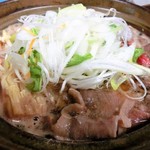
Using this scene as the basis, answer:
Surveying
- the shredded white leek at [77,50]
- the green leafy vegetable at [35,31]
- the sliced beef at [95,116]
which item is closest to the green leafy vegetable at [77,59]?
the shredded white leek at [77,50]

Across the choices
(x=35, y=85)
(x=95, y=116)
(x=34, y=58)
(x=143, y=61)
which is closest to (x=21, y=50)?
(x=34, y=58)

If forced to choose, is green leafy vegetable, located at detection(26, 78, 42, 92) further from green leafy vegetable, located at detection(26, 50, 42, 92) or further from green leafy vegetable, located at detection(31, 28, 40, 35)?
green leafy vegetable, located at detection(31, 28, 40, 35)

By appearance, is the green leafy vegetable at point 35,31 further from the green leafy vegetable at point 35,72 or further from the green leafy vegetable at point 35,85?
the green leafy vegetable at point 35,85

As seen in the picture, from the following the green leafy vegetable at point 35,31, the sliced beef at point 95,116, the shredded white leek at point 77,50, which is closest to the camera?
the sliced beef at point 95,116

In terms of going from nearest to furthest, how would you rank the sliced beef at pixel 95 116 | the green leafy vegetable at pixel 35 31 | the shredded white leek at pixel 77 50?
1. the sliced beef at pixel 95 116
2. the shredded white leek at pixel 77 50
3. the green leafy vegetable at pixel 35 31

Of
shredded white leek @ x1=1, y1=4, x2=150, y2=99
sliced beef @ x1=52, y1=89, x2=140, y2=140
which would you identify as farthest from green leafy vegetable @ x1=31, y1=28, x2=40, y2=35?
sliced beef @ x1=52, y1=89, x2=140, y2=140

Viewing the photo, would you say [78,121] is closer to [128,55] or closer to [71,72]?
[71,72]

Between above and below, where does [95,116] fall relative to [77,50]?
below

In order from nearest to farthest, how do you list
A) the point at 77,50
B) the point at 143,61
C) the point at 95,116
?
1. the point at 95,116
2. the point at 77,50
3. the point at 143,61

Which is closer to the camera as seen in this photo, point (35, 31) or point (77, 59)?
point (77, 59)

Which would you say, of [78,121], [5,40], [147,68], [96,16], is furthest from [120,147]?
[5,40]

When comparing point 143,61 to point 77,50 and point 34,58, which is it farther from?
point 34,58
